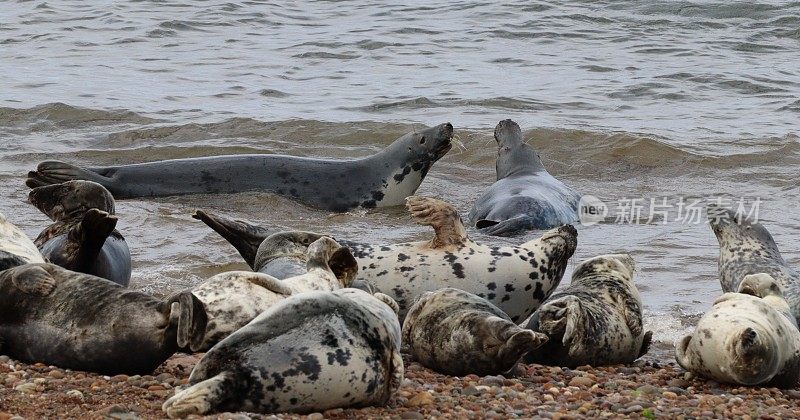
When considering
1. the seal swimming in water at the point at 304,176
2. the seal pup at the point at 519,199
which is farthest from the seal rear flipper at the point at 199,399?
the seal swimming in water at the point at 304,176

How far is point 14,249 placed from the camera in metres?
4.95

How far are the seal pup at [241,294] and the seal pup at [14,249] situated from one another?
2.62 feet

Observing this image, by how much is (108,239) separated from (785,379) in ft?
9.69

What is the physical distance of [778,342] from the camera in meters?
4.70

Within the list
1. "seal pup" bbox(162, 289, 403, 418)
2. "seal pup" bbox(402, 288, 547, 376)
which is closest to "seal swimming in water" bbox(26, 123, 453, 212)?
"seal pup" bbox(402, 288, 547, 376)

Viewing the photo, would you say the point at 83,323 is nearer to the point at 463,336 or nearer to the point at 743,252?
the point at 463,336

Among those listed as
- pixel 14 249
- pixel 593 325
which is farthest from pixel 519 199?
pixel 14 249

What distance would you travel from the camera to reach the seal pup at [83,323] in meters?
4.04

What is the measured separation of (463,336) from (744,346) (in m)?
1.01

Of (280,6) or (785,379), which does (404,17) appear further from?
(785,379)

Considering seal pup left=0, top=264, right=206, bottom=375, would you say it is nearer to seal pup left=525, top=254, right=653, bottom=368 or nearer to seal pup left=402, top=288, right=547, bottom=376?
seal pup left=402, top=288, right=547, bottom=376

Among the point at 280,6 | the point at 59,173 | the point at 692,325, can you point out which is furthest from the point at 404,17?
the point at 692,325

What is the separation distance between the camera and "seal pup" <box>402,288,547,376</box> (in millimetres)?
4477

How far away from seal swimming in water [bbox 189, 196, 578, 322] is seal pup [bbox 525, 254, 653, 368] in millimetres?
199
